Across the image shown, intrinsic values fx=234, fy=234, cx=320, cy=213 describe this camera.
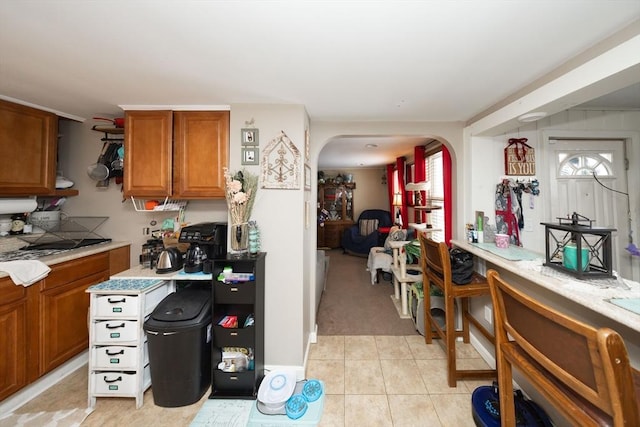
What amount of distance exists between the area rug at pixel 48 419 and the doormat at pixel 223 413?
29.7 inches

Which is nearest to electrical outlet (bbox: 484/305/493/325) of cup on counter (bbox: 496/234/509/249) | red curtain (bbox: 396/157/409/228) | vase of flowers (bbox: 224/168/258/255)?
cup on counter (bbox: 496/234/509/249)

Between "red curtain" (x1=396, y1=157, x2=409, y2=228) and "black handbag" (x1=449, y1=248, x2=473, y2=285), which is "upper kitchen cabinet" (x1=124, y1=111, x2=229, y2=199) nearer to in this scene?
"black handbag" (x1=449, y1=248, x2=473, y2=285)

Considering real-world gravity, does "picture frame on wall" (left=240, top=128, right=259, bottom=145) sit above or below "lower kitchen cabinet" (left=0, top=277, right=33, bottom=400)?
above

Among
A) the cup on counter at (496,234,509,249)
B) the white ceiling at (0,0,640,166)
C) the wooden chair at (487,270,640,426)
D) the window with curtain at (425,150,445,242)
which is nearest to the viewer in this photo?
the wooden chair at (487,270,640,426)

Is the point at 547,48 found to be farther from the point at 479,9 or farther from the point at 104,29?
the point at 104,29

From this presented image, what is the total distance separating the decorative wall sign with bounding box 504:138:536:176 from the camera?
2.12 metres

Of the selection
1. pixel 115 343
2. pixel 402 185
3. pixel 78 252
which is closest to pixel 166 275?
pixel 115 343

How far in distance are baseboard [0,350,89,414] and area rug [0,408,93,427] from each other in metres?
0.07

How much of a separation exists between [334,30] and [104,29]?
3.49 feet

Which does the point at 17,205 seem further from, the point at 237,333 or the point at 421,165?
the point at 421,165

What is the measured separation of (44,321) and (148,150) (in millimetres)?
1437

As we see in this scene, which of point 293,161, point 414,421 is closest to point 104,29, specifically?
point 293,161

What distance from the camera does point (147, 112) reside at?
1.96 meters

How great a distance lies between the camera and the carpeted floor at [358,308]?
258 cm
